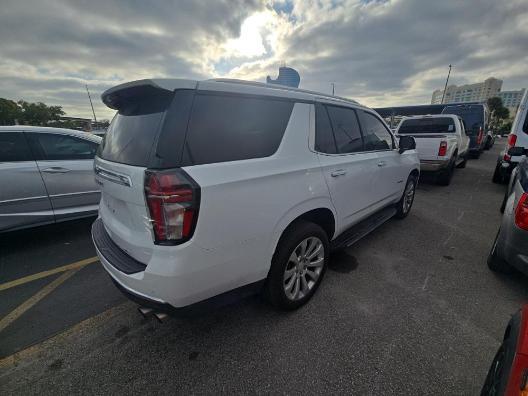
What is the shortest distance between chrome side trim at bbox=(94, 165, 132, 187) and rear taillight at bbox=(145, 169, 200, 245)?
0.82 feet

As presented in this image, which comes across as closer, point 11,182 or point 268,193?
point 268,193

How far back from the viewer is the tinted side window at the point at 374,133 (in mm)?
3109

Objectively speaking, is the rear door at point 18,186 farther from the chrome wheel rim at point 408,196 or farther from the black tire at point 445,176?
the black tire at point 445,176

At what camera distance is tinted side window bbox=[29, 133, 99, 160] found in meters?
3.43

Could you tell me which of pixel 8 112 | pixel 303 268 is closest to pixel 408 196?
pixel 303 268

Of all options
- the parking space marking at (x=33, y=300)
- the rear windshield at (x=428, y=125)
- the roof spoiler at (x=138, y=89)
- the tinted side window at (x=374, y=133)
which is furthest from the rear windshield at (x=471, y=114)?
the parking space marking at (x=33, y=300)

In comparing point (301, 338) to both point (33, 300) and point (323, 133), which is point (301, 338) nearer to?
point (323, 133)

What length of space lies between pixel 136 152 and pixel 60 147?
296 cm

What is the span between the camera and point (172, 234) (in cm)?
147

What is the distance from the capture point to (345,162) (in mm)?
2541

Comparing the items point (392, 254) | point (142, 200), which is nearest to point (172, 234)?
point (142, 200)

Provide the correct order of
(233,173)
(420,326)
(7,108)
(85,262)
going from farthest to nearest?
(7,108)
(85,262)
(420,326)
(233,173)

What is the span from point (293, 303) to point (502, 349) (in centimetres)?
139

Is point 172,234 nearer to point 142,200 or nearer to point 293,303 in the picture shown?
point 142,200
